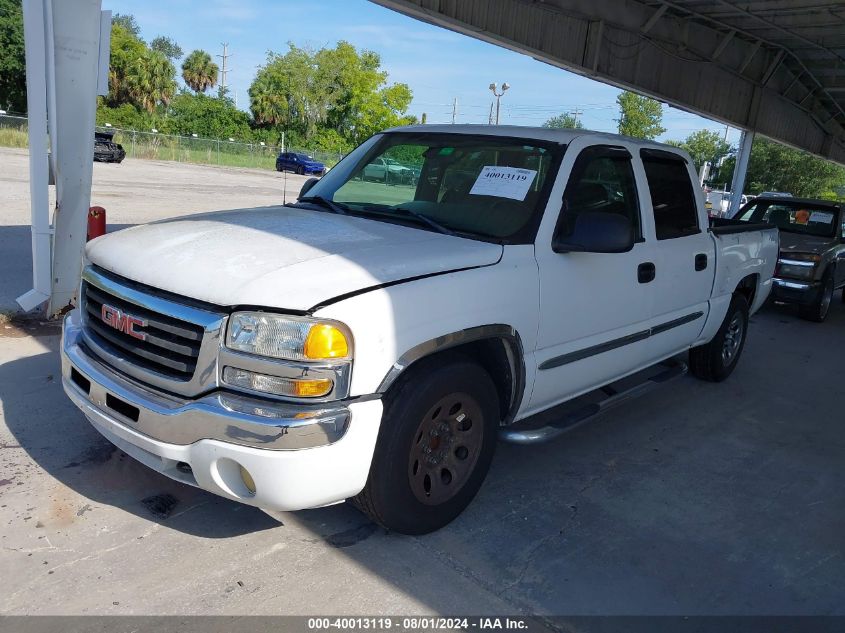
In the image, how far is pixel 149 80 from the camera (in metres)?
55.7

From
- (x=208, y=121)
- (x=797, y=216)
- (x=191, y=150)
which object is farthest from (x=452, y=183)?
(x=208, y=121)

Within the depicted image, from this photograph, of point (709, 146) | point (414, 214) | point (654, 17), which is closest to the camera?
point (414, 214)

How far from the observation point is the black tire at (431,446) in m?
2.94

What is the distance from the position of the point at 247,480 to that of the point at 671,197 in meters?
3.49

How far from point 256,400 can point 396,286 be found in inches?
27.9

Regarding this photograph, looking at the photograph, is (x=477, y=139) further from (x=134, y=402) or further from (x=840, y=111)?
(x=840, y=111)

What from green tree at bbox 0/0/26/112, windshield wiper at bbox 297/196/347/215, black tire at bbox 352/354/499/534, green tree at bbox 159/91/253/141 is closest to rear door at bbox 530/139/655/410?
black tire at bbox 352/354/499/534

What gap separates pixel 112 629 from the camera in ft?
8.53

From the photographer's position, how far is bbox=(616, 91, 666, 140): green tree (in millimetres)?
59597

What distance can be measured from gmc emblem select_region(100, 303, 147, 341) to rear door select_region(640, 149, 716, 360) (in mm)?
3071

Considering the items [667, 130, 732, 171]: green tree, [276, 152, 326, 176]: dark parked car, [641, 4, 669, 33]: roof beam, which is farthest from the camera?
[667, 130, 732, 171]: green tree

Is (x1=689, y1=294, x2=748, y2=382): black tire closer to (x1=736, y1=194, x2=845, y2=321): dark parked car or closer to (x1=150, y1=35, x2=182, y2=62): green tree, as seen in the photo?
(x1=736, y1=194, x2=845, y2=321): dark parked car

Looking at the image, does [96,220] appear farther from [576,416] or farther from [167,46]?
[167,46]

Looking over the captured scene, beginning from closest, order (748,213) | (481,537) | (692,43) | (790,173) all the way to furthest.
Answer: (481,537) < (748,213) < (692,43) < (790,173)
